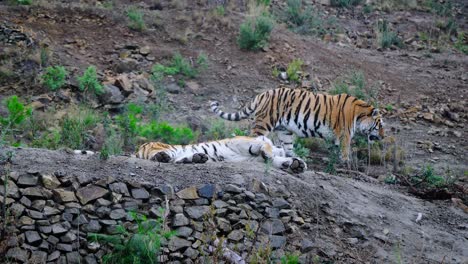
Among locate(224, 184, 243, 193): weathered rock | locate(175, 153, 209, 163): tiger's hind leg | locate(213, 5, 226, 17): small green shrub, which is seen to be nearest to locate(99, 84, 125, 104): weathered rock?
locate(213, 5, 226, 17): small green shrub

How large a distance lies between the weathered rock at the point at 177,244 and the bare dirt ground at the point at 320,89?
2.23 feet

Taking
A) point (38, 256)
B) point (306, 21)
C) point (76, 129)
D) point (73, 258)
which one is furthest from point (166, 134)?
point (306, 21)

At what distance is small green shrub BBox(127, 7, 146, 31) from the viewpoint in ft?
51.6

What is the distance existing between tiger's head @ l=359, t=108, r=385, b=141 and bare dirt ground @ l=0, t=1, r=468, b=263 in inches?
21.8

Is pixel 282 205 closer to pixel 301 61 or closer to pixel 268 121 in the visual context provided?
pixel 268 121

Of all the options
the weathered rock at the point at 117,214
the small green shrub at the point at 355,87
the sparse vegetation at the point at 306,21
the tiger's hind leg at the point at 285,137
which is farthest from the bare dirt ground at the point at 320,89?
the tiger's hind leg at the point at 285,137

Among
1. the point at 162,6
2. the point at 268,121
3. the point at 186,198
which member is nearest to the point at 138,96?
the point at 268,121

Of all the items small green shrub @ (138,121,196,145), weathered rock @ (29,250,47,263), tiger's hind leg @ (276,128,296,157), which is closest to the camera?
weathered rock @ (29,250,47,263)

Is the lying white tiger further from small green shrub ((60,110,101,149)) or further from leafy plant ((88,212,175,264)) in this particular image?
leafy plant ((88,212,175,264))

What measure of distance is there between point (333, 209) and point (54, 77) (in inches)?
295

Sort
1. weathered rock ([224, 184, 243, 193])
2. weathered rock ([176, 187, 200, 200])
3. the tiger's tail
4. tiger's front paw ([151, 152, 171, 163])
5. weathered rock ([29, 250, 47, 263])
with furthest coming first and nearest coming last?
the tiger's tail
tiger's front paw ([151, 152, 171, 163])
weathered rock ([224, 184, 243, 193])
weathered rock ([176, 187, 200, 200])
weathered rock ([29, 250, 47, 263])

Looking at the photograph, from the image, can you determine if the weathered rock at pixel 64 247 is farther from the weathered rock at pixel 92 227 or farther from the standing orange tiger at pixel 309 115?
the standing orange tiger at pixel 309 115

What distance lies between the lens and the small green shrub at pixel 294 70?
14.9 m

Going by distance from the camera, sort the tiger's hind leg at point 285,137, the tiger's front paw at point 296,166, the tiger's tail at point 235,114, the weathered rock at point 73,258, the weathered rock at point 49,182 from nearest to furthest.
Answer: the weathered rock at point 73,258 → the weathered rock at point 49,182 → the tiger's front paw at point 296,166 → the tiger's tail at point 235,114 → the tiger's hind leg at point 285,137
